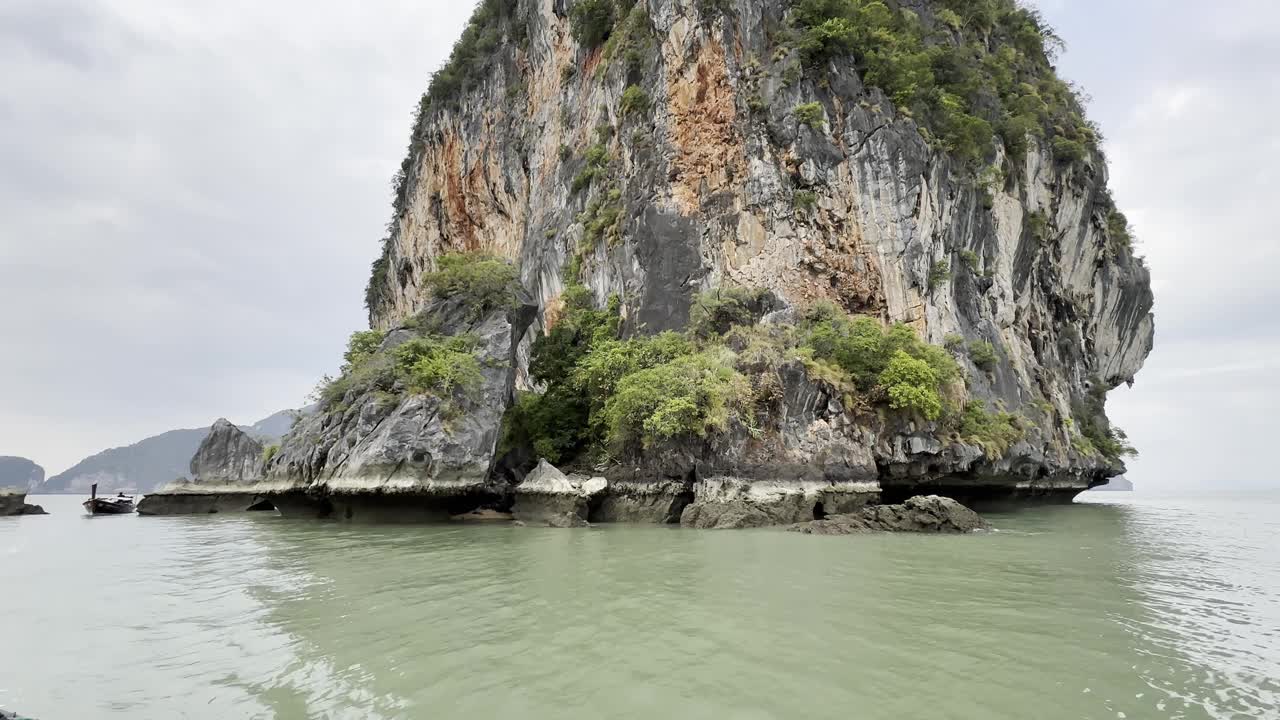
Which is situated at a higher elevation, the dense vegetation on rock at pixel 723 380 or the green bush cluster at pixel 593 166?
the green bush cluster at pixel 593 166

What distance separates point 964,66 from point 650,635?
29.7 m

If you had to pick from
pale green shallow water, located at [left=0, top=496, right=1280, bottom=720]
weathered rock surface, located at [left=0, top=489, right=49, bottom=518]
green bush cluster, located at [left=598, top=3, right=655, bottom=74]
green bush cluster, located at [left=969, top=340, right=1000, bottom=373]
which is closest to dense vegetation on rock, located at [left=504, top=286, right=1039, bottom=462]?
green bush cluster, located at [left=969, top=340, right=1000, bottom=373]

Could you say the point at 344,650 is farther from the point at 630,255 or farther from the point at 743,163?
the point at 743,163

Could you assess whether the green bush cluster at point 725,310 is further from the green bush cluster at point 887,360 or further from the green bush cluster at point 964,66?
the green bush cluster at point 964,66

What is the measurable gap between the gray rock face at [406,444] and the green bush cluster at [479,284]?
0.96 meters

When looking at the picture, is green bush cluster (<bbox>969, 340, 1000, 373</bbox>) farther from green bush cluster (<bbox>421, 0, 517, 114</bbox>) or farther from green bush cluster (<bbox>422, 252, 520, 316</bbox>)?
green bush cluster (<bbox>421, 0, 517, 114</bbox>)

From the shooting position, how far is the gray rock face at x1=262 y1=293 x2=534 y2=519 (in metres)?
16.6

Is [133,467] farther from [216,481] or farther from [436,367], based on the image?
[436,367]

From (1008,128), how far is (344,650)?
31.5 m

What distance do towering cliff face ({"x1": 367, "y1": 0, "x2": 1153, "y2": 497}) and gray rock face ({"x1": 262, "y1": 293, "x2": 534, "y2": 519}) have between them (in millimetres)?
5842

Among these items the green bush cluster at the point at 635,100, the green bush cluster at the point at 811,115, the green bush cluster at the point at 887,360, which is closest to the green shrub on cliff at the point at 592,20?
the green bush cluster at the point at 635,100

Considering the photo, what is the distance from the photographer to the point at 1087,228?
104 feet

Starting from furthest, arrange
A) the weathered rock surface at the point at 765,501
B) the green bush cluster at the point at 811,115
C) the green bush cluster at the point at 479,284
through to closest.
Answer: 1. the green bush cluster at the point at 811,115
2. the green bush cluster at the point at 479,284
3. the weathered rock surface at the point at 765,501

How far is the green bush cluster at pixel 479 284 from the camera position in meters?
21.1
